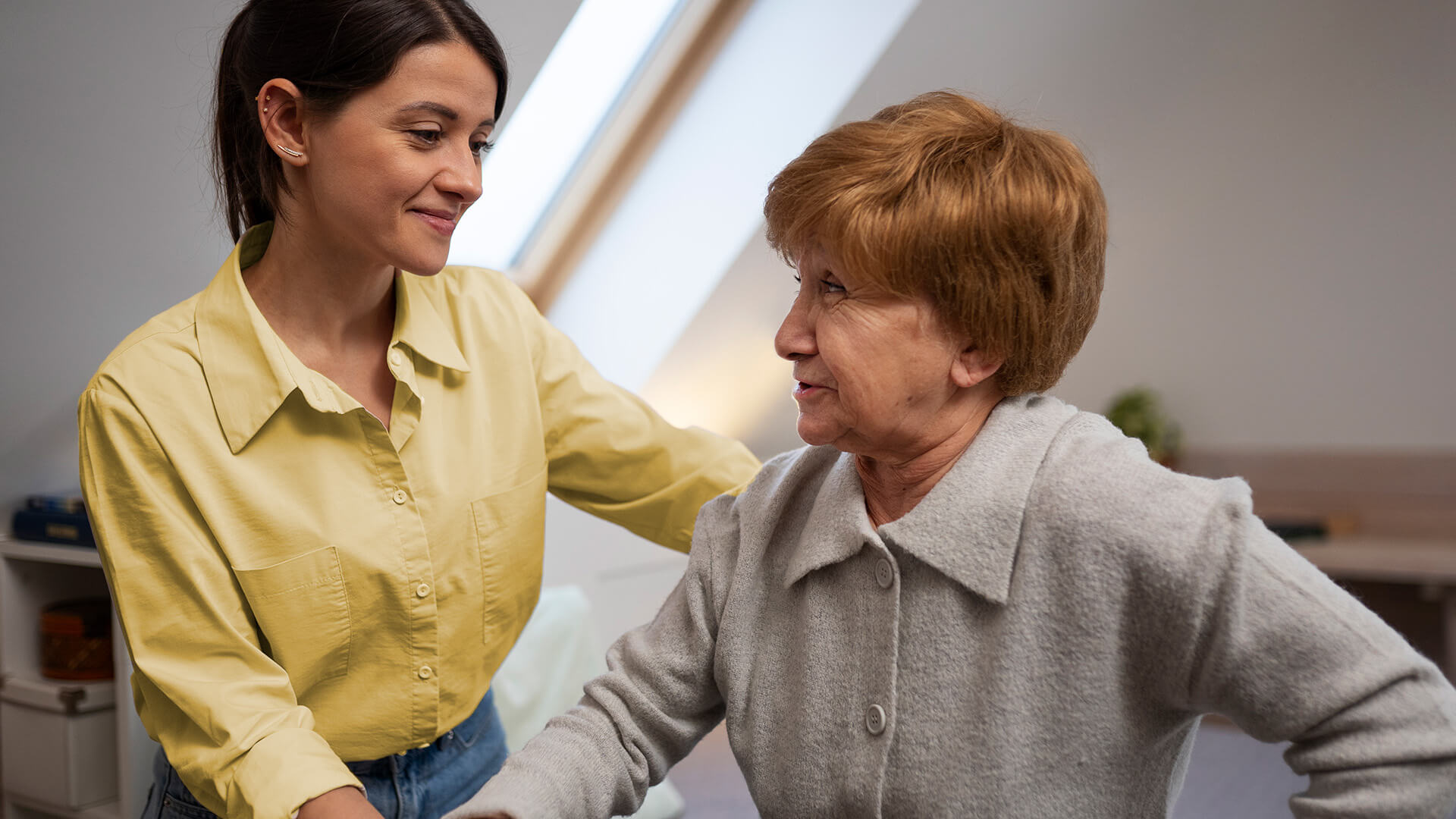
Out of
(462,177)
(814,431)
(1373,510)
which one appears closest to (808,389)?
(814,431)

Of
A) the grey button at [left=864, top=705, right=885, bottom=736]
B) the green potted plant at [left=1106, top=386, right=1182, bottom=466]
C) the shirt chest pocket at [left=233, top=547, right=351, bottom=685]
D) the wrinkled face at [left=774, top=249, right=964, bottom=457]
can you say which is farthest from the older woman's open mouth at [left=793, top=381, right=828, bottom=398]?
the green potted plant at [left=1106, top=386, right=1182, bottom=466]

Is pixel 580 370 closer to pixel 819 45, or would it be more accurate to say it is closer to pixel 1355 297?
pixel 819 45

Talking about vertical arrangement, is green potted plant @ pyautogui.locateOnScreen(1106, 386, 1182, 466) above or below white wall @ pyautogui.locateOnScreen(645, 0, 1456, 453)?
below

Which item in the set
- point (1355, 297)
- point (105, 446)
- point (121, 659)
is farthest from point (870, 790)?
point (1355, 297)

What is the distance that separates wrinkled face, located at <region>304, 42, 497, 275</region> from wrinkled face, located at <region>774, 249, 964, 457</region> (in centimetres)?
44

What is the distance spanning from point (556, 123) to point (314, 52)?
7.73 ft

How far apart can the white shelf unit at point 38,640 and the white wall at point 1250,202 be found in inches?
79.6

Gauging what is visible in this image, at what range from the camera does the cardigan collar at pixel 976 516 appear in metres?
0.98

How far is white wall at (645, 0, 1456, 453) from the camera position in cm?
361

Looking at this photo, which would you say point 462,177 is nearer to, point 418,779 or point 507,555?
point 507,555

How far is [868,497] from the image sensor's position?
116 cm

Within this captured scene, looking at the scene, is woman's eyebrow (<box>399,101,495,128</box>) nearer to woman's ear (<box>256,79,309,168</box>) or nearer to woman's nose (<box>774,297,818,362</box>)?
woman's ear (<box>256,79,309,168</box>)

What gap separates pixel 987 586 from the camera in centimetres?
98

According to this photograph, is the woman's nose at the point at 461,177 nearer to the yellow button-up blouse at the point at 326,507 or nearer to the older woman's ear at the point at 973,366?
the yellow button-up blouse at the point at 326,507
